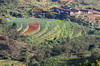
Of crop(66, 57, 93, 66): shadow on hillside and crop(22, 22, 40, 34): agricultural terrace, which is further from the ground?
crop(22, 22, 40, 34): agricultural terrace

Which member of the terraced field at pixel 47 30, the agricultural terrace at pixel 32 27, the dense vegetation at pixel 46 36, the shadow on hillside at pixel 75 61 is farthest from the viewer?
the agricultural terrace at pixel 32 27

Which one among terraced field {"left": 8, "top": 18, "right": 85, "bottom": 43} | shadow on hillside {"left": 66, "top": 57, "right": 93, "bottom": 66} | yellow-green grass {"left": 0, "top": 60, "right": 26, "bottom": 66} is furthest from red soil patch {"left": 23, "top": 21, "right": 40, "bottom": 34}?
shadow on hillside {"left": 66, "top": 57, "right": 93, "bottom": 66}

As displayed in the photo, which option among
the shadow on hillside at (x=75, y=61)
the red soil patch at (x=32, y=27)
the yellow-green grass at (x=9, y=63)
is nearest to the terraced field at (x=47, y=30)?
the red soil patch at (x=32, y=27)

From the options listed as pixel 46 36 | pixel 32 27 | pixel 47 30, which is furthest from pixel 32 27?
pixel 46 36

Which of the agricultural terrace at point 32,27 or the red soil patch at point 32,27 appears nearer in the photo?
the agricultural terrace at point 32,27

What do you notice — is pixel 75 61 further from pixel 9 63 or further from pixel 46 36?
pixel 46 36

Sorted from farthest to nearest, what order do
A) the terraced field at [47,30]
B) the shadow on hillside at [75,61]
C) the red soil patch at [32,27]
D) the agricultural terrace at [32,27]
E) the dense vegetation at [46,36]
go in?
1. the red soil patch at [32,27]
2. the agricultural terrace at [32,27]
3. the terraced field at [47,30]
4. the dense vegetation at [46,36]
5. the shadow on hillside at [75,61]

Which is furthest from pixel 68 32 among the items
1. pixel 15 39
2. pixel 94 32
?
pixel 15 39

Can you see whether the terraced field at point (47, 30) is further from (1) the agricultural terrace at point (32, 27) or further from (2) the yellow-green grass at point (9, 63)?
(2) the yellow-green grass at point (9, 63)

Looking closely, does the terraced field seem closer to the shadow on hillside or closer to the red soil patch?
the red soil patch
